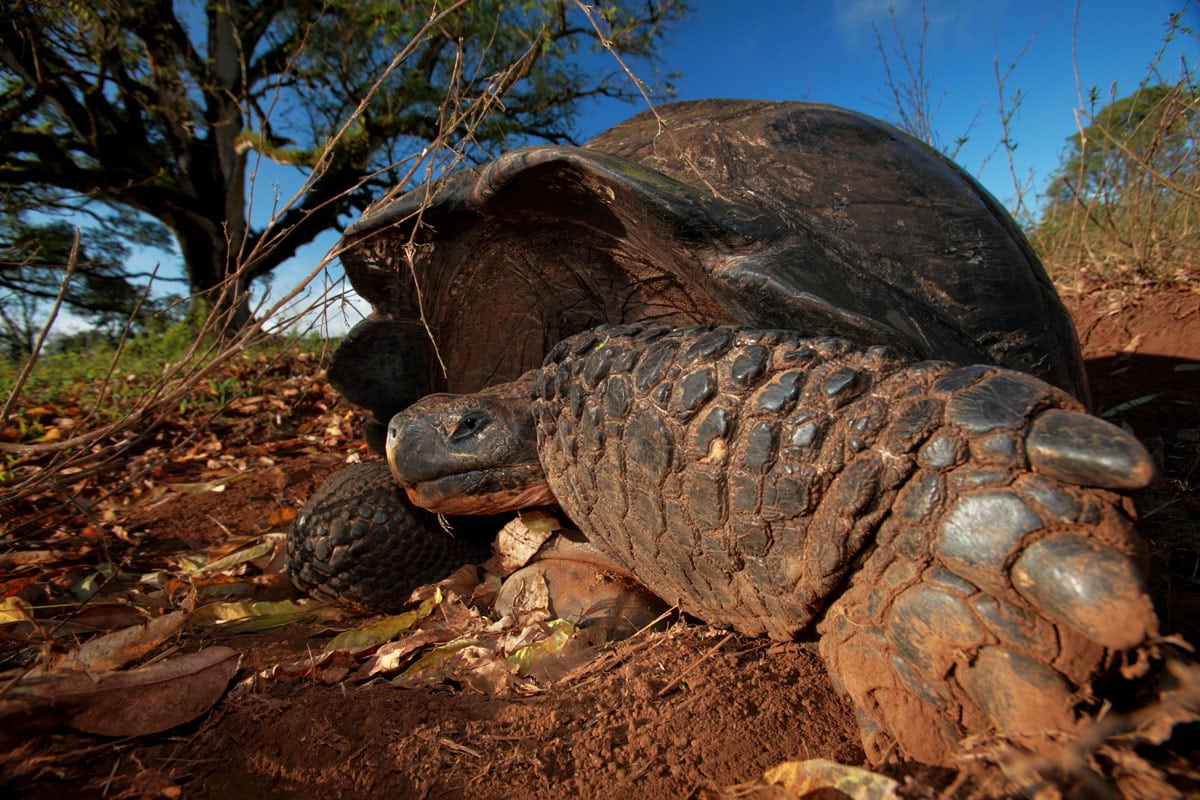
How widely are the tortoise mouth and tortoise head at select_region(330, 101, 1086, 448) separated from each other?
603 mm

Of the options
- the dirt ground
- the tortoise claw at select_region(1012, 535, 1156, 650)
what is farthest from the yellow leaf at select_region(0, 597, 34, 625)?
the tortoise claw at select_region(1012, 535, 1156, 650)

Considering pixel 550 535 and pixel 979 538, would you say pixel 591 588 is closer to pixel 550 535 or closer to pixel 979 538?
pixel 550 535

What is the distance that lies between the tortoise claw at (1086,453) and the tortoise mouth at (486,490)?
1054 millimetres

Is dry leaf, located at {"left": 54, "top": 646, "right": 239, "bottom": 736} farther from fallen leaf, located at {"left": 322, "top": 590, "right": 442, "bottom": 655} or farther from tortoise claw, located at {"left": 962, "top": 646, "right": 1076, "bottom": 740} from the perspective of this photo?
tortoise claw, located at {"left": 962, "top": 646, "right": 1076, "bottom": 740}

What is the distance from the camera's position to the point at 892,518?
2.74 ft

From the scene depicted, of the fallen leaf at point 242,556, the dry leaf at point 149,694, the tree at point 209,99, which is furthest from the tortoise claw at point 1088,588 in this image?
the tree at point 209,99

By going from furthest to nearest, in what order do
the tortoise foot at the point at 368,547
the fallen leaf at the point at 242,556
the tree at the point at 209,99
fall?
1. the tree at the point at 209,99
2. the fallen leaf at the point at 242,556
3. the tortoise foot at the point at 368,547

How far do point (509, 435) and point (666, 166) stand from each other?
0.81 m

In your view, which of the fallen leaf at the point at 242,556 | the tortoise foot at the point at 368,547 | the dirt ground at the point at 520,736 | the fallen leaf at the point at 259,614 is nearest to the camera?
the dirt ground at the point at 520,736

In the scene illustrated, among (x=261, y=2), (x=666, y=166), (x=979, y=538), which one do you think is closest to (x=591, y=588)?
(x=979, y=538)

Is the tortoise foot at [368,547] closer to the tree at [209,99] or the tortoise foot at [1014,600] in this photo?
the tortoise foot at [1014,600]

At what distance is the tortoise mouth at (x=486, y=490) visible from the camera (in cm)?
153

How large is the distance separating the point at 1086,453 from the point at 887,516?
239 mm

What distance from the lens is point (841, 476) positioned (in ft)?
2.86
